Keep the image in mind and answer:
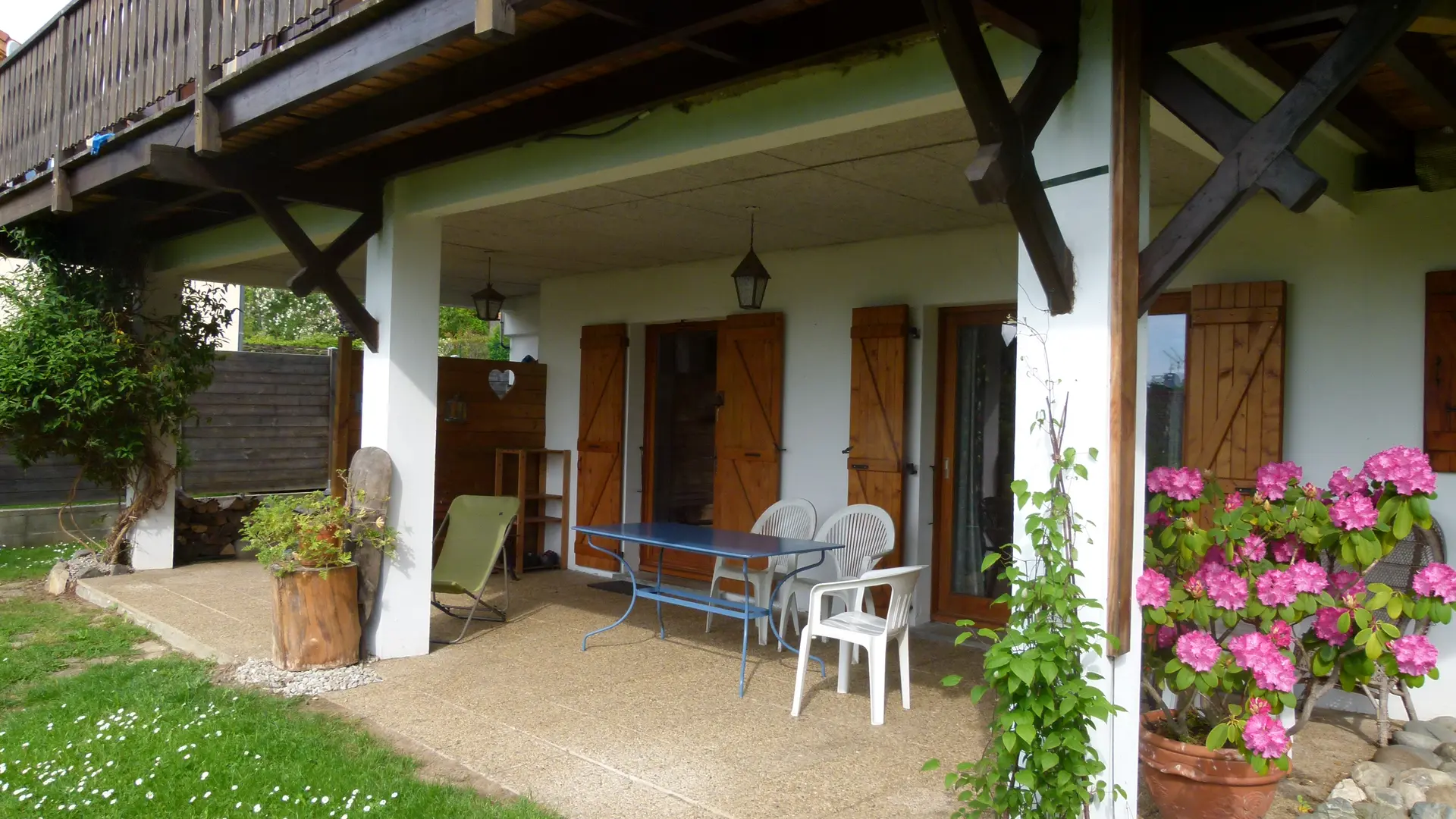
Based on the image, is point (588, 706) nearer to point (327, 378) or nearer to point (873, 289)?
point (873, 289)

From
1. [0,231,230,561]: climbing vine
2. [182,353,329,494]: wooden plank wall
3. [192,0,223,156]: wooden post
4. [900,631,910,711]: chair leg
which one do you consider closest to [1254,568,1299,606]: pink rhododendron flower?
[900,631,910,711]: chair leg

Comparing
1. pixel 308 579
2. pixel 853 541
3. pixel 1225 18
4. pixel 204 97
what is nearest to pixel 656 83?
pixel 1225 18

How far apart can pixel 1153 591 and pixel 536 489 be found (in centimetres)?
609

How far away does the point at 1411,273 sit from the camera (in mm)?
4152

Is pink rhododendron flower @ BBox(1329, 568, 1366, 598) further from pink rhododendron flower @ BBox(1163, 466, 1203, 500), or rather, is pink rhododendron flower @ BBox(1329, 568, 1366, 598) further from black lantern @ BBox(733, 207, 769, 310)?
black lantern @ BBox(733, 207, 769, 310)

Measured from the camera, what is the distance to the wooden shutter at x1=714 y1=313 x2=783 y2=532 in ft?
21.4

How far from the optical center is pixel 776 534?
233 inches

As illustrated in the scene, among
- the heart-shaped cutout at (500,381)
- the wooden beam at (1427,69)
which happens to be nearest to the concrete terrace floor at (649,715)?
the heart-shaped cutout at (500,381)

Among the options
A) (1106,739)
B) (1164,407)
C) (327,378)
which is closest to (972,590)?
(1164,407)

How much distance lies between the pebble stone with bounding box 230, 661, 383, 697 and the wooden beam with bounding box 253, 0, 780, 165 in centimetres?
233

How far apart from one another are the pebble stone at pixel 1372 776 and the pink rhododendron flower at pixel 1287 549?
0.95 m

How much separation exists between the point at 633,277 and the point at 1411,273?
4893 millimetres

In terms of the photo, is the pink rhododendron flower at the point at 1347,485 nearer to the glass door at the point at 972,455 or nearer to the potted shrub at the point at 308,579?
the glass door at the point at 972,455

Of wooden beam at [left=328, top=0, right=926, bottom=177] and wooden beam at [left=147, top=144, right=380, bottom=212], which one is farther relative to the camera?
wooden beam at [left=147, top=144, right=380, bottom=212]
